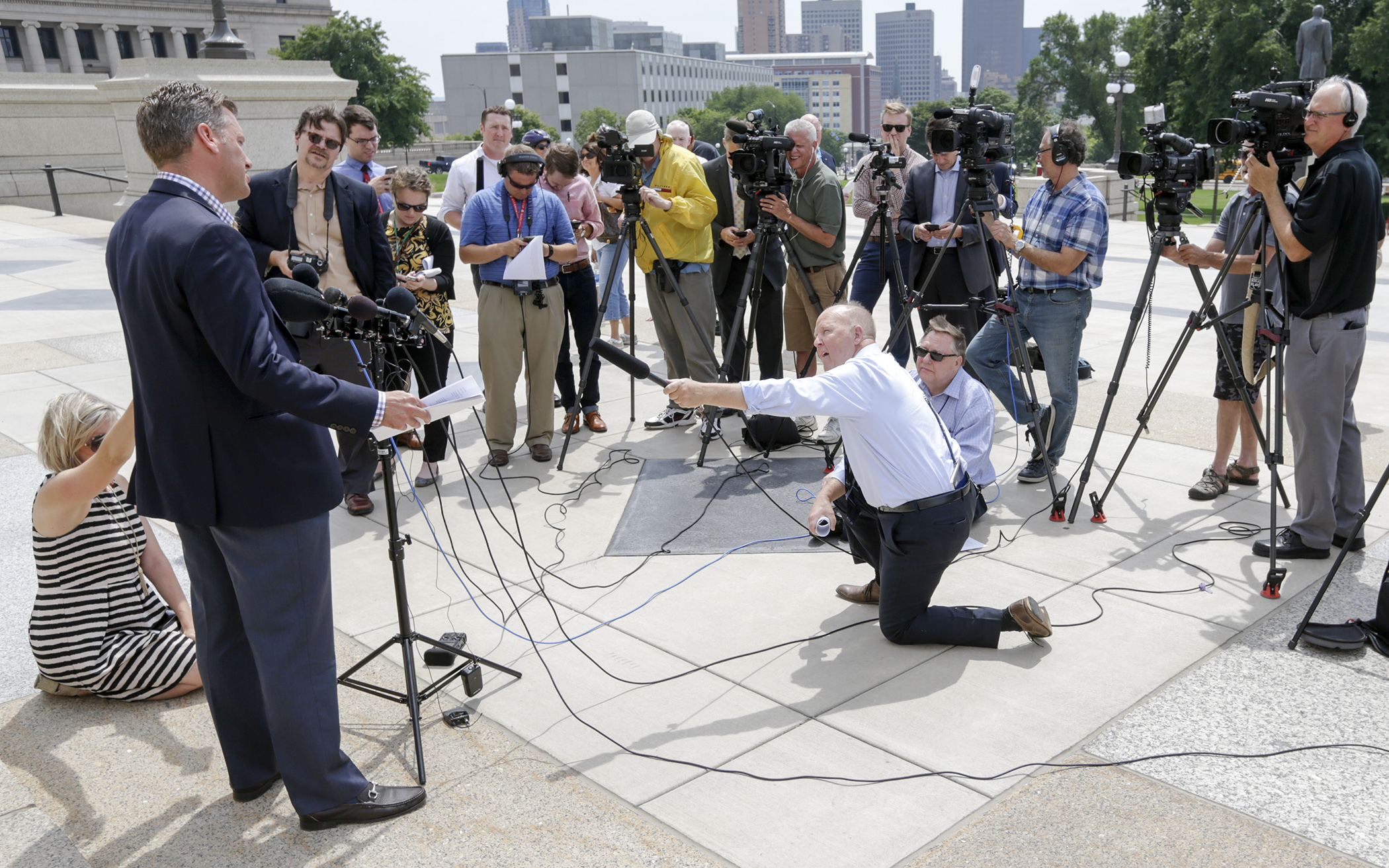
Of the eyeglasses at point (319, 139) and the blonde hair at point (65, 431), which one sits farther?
the eyeglasses at point (319, 139)

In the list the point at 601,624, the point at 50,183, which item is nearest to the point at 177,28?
the point at 50,183

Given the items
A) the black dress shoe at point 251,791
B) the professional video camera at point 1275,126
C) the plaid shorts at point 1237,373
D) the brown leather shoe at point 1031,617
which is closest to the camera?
the black dress shoe at point 251,791

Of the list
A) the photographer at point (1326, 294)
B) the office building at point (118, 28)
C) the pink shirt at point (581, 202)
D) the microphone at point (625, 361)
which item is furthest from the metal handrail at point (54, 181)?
the office building at point (118, 28)

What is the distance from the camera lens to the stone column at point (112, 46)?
68.7 metres

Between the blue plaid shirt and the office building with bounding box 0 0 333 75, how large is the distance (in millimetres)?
71733

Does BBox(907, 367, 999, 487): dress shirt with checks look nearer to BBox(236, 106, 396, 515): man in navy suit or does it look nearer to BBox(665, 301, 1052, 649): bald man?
BBox(665, 301, 1052, 649): bald man

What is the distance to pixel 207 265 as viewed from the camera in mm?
2445

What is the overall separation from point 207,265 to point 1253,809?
3207 mm

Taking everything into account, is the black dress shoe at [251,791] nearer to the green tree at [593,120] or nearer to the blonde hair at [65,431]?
the blonde hair at [65,431]

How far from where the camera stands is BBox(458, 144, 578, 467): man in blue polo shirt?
240 inches

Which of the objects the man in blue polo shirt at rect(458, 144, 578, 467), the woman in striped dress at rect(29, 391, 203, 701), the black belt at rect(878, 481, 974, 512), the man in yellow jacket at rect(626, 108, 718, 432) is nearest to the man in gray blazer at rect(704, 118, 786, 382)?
the man in yellow jacket at rect(626, 108, 718, 432)

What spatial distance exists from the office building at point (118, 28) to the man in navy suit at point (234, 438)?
7292 cm

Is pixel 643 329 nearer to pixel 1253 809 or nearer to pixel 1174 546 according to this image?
pixel 1174 546

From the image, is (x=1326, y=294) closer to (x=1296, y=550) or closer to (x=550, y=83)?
(x=1296, y=550)
